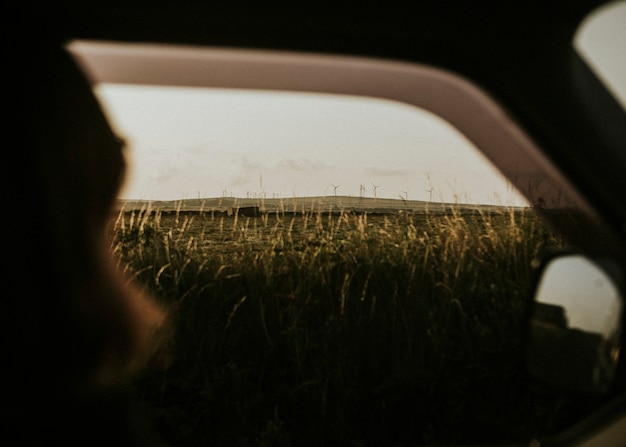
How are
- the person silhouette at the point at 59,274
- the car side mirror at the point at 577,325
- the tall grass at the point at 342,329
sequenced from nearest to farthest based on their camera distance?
the person silhouette at the point at 59,274, the car side mirror at the point at 577,325, the tall grass at the point at 342,329

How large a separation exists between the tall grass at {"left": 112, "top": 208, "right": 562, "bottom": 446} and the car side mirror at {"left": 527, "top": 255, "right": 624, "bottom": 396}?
1434mm

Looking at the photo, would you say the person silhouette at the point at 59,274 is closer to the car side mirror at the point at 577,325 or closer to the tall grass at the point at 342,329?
the car side mirror at the point at 577,325

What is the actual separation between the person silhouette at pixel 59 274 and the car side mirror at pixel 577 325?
0.74 meters

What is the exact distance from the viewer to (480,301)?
409 centimetres

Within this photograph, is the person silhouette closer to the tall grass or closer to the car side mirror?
the car side mirror

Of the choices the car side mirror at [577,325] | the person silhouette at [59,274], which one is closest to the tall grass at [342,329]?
the car side mirror at [577,325]

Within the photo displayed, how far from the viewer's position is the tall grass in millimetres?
3180

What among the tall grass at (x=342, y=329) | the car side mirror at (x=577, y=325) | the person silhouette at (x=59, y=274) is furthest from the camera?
the tall grass at (x=342, y=329)

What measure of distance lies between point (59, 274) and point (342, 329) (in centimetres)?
308

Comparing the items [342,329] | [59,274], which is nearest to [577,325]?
→ [59,274]

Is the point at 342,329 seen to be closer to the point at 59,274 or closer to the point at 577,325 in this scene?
the point at 577,325

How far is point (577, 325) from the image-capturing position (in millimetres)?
1074

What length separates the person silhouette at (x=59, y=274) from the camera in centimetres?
76

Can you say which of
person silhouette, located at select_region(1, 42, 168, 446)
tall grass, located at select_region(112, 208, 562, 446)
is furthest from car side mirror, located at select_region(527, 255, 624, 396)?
tall grass, located at select_region(112, 208, 562, 446)
